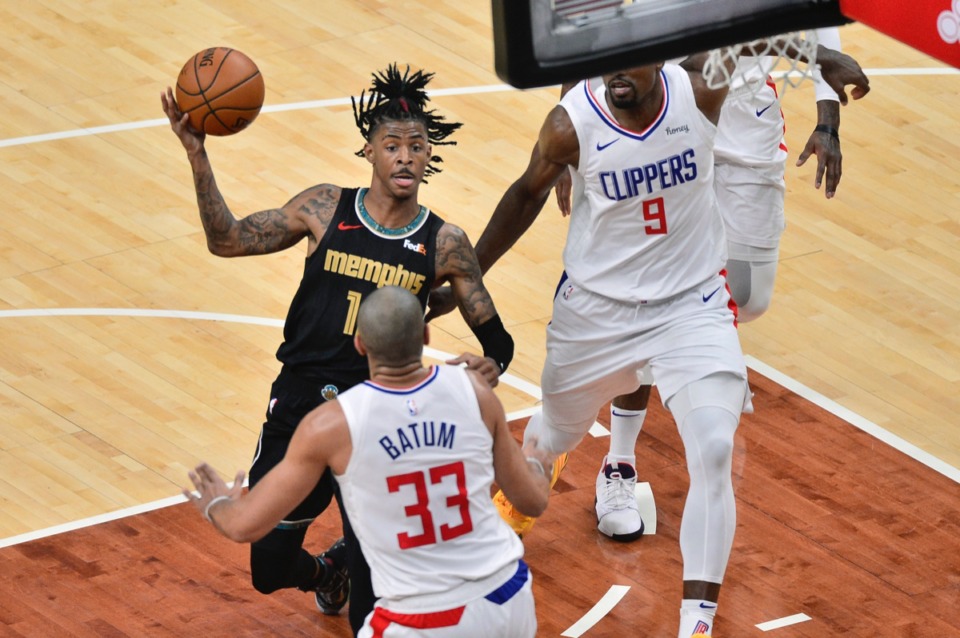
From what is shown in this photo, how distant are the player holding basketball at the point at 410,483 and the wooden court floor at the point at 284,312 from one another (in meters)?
1.95

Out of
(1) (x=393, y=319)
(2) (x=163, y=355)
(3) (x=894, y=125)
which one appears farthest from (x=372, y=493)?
(3) (x=894, y=125)

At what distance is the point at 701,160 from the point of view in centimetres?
752

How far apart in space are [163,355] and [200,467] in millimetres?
3934

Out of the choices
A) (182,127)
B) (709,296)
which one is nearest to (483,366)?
(709,296)

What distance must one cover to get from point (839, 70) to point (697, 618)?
2557 millimetres

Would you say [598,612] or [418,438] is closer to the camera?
[418,438]

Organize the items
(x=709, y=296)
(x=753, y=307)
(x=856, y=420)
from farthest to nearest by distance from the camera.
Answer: (x=856, y=420) → (x=753, y=307) → (x=709, y=296)

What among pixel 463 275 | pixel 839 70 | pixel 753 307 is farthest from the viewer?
pixel 753 307

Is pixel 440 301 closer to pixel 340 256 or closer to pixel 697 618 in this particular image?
pixel 340 256

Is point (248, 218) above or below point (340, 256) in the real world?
above

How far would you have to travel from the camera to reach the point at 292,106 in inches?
491

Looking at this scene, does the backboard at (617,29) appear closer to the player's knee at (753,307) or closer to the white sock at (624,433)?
the white sock at (624,433)

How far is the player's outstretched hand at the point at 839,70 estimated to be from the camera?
816 cm

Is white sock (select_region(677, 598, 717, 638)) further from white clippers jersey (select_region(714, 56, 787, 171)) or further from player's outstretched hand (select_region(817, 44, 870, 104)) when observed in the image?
white clippers jersey (select_region(714, 56, 787, 171))
